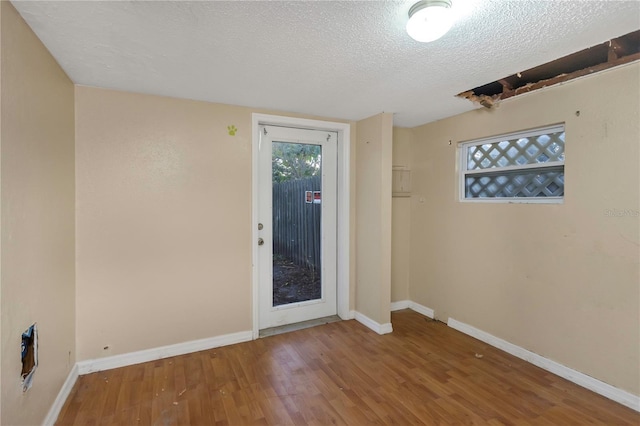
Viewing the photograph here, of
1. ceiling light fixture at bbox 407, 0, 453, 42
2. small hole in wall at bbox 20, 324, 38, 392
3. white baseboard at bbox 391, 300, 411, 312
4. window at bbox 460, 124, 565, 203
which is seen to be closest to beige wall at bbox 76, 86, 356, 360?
small hole in wall at bbox 20, 324, 38, 392

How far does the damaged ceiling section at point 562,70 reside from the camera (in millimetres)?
1898

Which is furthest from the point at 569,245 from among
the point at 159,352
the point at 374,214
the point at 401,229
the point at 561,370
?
the point at 159,352

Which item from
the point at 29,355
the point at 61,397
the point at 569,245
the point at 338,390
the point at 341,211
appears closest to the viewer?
the point at 29,355

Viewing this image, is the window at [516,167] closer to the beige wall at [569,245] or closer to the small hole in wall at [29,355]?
the beige wall at [569,245]

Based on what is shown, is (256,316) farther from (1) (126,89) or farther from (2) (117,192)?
(1) (126,89)

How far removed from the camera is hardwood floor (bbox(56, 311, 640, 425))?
194cm

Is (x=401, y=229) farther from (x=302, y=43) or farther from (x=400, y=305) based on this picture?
(x=302, y=43)

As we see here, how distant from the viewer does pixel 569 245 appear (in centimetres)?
233

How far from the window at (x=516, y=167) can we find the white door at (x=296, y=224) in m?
1.45

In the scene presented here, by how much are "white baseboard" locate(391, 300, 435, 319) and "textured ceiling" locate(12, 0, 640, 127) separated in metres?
2.37

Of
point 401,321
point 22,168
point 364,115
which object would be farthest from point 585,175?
point 22,168

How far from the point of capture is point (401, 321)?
11.3ft

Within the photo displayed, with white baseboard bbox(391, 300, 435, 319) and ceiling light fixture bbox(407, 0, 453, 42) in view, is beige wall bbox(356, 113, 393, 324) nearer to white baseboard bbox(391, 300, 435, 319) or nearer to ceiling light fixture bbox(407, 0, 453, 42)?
white baseboard bbox(391, 300, 435, 319)

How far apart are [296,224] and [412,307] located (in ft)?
5.92
